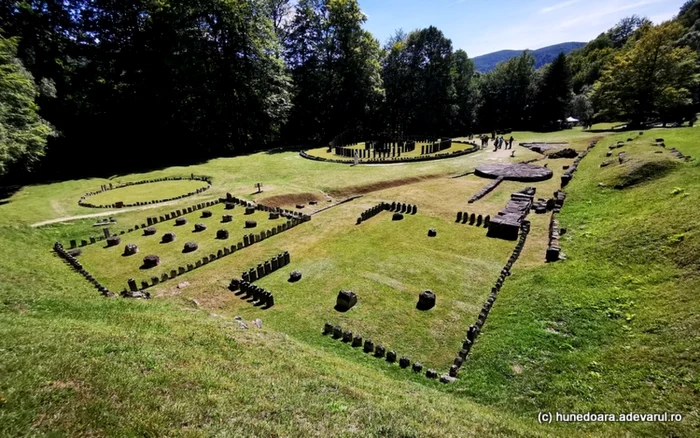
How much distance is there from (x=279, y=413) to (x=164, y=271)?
13.3 meters

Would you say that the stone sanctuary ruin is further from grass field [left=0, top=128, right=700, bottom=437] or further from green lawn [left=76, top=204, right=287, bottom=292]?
grass field [left=0, top=128, right=700, bottom=437]

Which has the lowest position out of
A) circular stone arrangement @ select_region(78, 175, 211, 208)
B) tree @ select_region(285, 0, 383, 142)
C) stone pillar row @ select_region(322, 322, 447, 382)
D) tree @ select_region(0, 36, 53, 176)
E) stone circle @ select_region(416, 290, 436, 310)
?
stone pillar row @ select_region(322, 322, 447, 382)

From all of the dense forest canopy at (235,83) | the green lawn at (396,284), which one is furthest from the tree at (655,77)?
the green lawn at (396,284)

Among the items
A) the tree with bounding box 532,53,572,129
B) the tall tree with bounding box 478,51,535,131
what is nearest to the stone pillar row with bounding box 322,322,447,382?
the tree with bounding box 532,53,572,129

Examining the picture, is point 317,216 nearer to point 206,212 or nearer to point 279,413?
point 206,212

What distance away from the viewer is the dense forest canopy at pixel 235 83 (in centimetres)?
3575

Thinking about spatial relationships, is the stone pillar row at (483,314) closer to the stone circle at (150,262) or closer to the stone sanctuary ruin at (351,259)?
the stone sanctuary ruin at (351,259)

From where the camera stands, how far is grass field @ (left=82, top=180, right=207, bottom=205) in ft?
89.9

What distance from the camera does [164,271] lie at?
16.8m

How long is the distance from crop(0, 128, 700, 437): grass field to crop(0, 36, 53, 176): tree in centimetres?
590

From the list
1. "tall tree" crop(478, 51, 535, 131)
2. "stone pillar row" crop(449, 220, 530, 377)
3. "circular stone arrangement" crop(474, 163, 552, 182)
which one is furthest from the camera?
"tall tree" crop(478, 51, 535, 131)

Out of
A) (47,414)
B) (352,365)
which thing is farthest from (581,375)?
(47,414)

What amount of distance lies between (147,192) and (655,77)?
215 feet

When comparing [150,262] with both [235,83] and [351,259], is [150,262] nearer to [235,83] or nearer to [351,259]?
[351,259]
